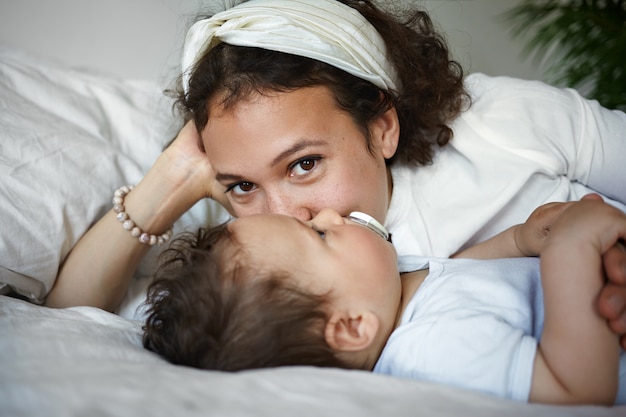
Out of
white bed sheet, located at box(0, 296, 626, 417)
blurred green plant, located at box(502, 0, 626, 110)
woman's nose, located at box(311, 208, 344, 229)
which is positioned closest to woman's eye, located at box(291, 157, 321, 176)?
woman's nose, located at box(311, 208, 344, 229)

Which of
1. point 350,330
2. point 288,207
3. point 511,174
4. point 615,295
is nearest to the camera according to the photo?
point 615,295

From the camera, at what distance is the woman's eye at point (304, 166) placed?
1046 mm

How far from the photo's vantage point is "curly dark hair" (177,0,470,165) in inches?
42.4

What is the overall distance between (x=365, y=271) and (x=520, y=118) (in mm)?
596

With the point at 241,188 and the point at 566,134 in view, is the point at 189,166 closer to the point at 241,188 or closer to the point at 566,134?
the point at 241,188

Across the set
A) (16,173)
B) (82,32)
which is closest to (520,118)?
(16,173)

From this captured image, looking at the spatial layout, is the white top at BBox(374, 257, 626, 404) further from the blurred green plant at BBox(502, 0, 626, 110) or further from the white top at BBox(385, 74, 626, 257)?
the blurred green plant at BBox(502, 0, 626, 110)

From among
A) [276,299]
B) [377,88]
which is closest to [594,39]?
[377,88]

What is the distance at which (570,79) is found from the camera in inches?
63.0

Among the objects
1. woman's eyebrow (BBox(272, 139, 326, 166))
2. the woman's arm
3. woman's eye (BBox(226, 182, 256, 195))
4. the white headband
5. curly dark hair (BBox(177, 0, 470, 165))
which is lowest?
the woman's arm

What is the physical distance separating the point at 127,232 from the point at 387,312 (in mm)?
668

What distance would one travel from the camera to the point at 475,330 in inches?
29.7

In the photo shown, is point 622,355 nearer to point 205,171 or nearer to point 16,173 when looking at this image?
point 205,171

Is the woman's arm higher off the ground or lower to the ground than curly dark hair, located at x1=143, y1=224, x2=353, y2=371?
lower
